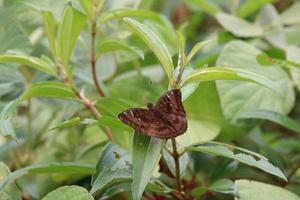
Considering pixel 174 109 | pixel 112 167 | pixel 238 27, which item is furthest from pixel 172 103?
pixel 238 27

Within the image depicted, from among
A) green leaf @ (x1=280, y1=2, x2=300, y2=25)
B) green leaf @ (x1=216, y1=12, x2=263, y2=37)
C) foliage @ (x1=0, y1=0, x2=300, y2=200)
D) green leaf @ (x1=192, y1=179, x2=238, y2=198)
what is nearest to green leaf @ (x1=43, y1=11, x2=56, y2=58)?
foliage @ (x1=0, y1=0, x2=300, y2=200)

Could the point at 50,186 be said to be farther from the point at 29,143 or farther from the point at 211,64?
the point at 211,64

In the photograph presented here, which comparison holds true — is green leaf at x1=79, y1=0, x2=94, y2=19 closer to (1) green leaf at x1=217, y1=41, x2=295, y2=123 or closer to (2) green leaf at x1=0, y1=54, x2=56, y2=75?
(2) green leaf at x1=0, y1=54, x2=56, y2=75

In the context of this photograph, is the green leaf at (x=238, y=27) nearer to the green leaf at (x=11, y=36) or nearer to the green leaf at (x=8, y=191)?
the green leaf at (x=11, y=36)

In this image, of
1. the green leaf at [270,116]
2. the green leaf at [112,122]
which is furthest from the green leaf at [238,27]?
A: the green leaf at [112,122]

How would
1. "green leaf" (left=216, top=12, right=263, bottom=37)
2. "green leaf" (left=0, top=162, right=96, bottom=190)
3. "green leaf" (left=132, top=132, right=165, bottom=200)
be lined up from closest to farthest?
1. "green leaf" (left=132, top=132, right=165, bottom=200)
2. "green leaf" (left=0, top=162, right=96, bottom=190)
3. "green leaf" (left=216, top=12, right=263, bottom=37)

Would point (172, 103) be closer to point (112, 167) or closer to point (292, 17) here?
point (112, 167)
